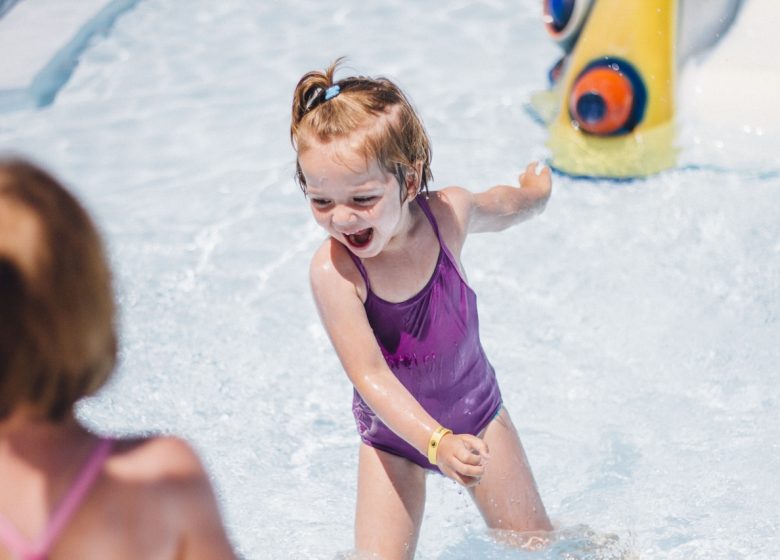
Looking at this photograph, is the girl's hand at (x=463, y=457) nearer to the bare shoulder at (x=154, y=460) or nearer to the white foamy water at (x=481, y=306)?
the white foamy water at (x=481, y=306)

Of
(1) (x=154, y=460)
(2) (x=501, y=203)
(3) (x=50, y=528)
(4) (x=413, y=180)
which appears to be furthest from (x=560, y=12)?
(3) (x=50, y=528)

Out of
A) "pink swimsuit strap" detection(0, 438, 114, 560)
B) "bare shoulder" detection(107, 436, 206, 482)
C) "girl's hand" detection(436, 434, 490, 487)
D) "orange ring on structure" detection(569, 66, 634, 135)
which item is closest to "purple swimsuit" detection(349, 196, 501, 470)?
"girl's hand" detection(436, 434, 490, 487)

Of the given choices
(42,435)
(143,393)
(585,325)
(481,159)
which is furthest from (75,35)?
(42,435)

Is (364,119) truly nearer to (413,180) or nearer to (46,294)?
(413,180)

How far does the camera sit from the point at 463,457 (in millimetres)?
2332

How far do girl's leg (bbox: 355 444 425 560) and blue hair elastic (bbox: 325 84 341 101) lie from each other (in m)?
0.94

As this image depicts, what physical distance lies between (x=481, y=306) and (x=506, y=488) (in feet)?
5.21

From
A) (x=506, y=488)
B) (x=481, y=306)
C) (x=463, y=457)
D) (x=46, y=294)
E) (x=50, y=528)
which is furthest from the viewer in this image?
(x=481, y=306)

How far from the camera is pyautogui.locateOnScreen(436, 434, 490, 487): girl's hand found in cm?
233

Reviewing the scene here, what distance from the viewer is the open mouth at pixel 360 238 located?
2.53 metres

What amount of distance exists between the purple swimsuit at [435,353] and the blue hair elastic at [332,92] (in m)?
0.40

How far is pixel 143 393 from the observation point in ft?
12.9

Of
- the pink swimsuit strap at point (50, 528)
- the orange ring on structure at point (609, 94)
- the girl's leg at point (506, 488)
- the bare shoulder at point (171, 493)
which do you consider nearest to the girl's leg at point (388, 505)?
the girl's leg at point (506, 488)

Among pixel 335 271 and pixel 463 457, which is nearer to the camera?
pixel 463 457
